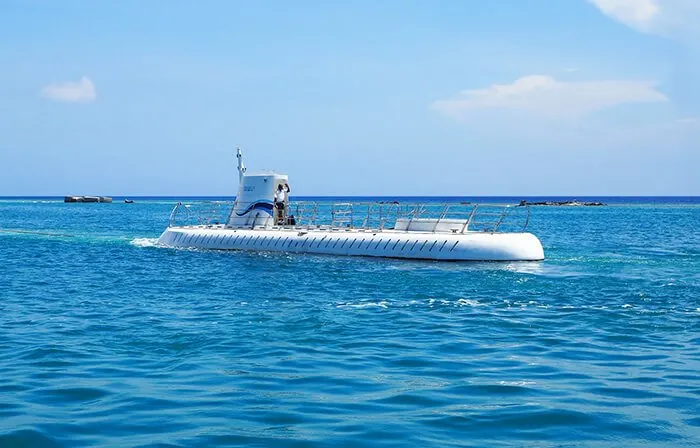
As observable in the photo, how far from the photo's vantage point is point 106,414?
9625mm

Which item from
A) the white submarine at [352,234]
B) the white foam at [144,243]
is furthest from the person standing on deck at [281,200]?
the white foam at [144,243]

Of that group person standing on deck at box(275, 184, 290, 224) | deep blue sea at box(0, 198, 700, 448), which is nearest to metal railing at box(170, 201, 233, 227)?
person standing on deck at box(275, 184, 290, 224)

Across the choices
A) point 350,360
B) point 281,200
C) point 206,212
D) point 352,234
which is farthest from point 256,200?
point 350,360

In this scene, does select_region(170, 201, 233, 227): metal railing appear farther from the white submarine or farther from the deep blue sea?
the deep blue sea

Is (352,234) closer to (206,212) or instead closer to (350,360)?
(206,212)

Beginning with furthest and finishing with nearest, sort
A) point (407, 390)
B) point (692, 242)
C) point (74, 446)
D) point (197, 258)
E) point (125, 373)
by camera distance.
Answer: point (692, 242) → point (197, 258) → point (125, 373) → point (407, 390) → point (74, 446)

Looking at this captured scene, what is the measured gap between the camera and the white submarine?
31141 mm

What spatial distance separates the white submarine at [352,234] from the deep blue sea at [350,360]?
193 inches

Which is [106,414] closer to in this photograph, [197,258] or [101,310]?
[101,310]

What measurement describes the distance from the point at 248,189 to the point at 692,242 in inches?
1060

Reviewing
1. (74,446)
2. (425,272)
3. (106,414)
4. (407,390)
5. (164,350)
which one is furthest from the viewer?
(425,272)

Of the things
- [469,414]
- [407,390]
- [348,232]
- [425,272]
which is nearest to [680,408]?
[469,414]

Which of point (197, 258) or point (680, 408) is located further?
point (197, 258)

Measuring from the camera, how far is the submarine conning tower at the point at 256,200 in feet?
130
